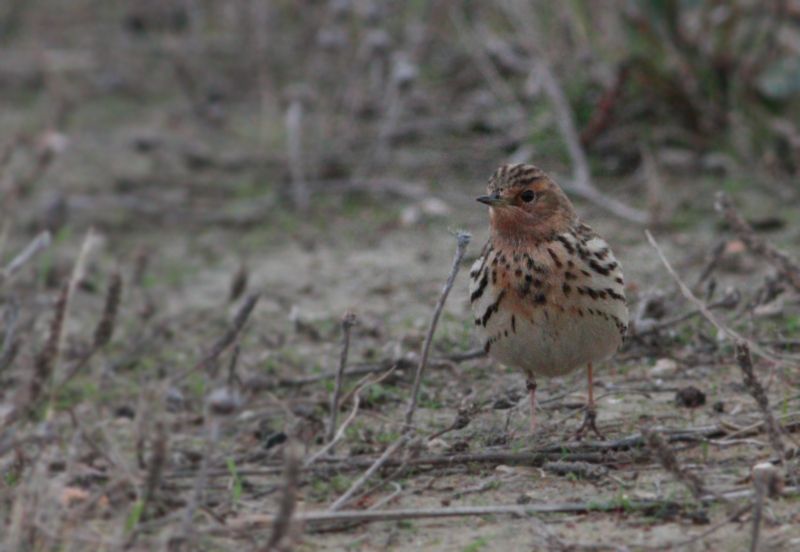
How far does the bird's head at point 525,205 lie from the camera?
466 centimetres

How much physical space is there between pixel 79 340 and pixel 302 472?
2.50 meters

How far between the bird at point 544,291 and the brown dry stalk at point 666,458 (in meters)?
0.79

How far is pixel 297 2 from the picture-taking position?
9.86 metres

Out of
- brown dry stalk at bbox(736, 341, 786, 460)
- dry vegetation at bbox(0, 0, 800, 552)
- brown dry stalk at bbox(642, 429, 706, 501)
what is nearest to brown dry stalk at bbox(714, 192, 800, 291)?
dry vegetation at bbox(0, 0, 800, 552)

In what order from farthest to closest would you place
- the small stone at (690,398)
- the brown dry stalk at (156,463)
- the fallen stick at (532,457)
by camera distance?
the small stone at (690,398), the fallen stick at (532,457), the brown dry stalk at (156,463)

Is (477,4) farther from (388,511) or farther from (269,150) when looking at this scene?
(388,511)

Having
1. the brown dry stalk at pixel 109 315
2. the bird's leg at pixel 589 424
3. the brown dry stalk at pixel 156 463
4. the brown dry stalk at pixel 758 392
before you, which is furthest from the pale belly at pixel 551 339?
the brown dry stalk at pixel 156 463

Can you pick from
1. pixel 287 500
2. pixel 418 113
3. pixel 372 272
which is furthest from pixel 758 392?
pixel 418 113

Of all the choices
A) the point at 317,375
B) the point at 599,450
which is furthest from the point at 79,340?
the point at 599,450

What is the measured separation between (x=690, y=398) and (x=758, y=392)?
1.13 m

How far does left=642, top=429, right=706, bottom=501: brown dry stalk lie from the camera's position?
350 centimetres

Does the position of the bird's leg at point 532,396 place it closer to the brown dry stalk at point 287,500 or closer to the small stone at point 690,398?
the small stone at point 690,398

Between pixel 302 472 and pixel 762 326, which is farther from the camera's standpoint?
pixel 762 326

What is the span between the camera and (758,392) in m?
3.76
